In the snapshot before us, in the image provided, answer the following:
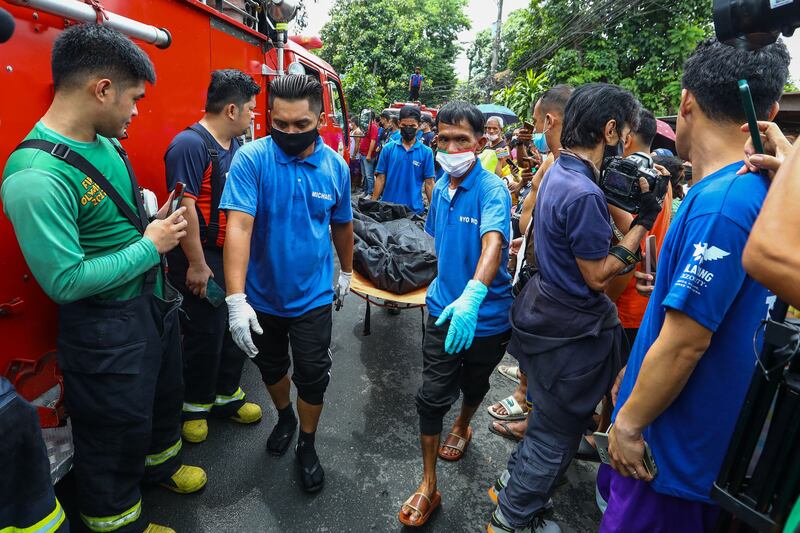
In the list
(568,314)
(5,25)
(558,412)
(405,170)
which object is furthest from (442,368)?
(405,170)

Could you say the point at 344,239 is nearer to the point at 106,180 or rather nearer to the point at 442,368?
the point at 442,368

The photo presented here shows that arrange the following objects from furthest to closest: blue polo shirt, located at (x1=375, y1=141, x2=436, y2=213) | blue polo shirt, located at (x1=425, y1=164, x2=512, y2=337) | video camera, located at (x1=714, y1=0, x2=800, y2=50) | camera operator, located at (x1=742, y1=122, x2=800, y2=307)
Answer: blue polo shirt, located at (x1=375, y1=141, x2=436, y2=213) → blue polo shirt, located at (x1=425, y1=164, x2=512, y2=337) → video camera, located at (x1=714, y1=0, x2=800, y2=50) → camera operator, located at (x1=742, y1=122, x2=800, y2=307)

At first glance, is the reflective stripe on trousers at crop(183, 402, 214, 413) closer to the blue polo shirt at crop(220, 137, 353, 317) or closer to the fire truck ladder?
the blue polo shirt at crop(220, 137, 353, 317)

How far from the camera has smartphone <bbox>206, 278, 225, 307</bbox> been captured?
245 centimetres

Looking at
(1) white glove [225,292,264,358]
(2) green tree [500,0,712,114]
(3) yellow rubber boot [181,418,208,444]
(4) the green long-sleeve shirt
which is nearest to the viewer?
(4) the green long-sleeve shirt

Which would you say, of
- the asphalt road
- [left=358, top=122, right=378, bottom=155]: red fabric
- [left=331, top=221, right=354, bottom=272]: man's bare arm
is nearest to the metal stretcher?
[left=331, top=221, right=354, bottom=272]: man's bare arm

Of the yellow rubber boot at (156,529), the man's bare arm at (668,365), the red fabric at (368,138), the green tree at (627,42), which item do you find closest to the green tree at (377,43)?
the red fabric at (368,138)

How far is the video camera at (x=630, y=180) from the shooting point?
1.71 metres

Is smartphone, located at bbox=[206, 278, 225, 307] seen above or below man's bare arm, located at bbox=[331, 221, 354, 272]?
below

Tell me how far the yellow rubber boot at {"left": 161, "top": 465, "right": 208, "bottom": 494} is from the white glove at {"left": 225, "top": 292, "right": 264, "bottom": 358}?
800 millimetres

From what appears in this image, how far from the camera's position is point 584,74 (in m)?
10.5

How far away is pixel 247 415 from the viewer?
2.81m

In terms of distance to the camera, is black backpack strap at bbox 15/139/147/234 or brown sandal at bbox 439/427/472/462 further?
brown sandal at bbox 439/427/472/462

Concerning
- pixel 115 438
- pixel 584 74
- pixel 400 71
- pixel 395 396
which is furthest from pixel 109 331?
pixel 400 71
